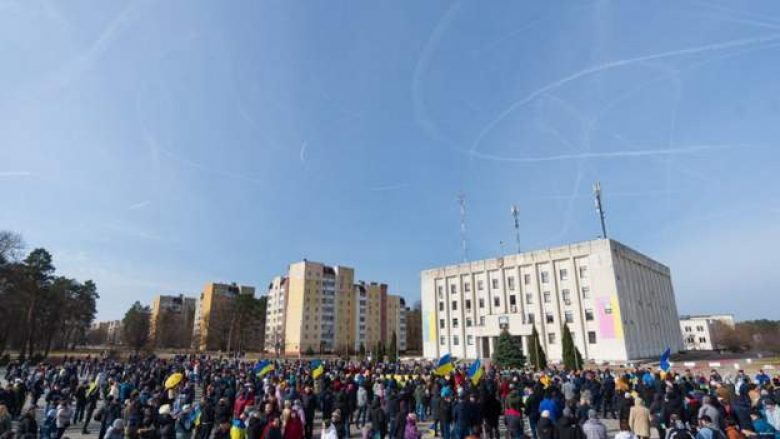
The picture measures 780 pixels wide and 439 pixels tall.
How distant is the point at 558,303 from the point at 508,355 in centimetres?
1428

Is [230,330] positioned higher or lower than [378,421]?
higher

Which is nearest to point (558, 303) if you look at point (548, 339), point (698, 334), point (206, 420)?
point (548, 339)

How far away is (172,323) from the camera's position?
89.3 metres

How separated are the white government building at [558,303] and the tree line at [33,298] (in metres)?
48.8

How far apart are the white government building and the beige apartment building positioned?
30.3m

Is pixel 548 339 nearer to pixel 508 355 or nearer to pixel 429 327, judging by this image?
pixel 508 355

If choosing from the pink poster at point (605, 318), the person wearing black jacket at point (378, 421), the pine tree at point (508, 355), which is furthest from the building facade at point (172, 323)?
the person wearing black jacket at point (378, 421)

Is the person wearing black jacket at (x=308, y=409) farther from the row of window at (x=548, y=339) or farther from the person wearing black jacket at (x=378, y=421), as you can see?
the row of window at (x=548, y=339)

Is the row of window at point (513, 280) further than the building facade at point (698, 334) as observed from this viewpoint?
No

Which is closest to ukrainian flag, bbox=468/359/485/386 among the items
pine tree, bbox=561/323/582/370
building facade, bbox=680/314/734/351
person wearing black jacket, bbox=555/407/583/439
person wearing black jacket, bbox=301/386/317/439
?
person wearing black jacket, bbox=301/386/317/439

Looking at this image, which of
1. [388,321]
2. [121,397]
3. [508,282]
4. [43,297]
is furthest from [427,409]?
[388,321]

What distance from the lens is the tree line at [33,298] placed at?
37750 mm

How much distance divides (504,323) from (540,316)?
4.60m

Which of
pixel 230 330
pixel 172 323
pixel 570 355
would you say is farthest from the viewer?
pixel 172 323
